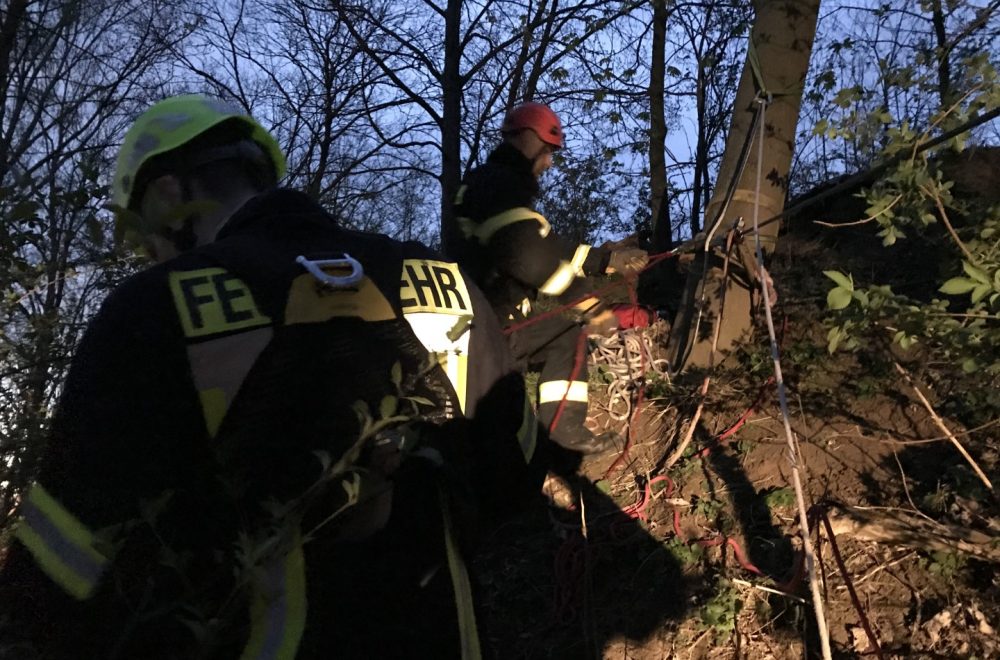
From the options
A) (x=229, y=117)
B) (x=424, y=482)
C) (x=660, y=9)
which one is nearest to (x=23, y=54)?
(x=660, y=9)

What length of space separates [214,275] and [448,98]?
9.94 m

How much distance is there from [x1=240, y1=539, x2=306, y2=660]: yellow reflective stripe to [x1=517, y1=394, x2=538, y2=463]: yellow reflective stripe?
611 mm

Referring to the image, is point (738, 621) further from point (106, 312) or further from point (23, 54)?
point (23, 54)

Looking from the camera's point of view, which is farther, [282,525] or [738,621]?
[738,621]

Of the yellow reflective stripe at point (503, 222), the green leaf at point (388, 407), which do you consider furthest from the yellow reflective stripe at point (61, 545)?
the yellow reflective stripe at point (503, 222)

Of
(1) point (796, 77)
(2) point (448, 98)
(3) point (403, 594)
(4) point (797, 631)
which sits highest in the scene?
(2) point (448, 98)

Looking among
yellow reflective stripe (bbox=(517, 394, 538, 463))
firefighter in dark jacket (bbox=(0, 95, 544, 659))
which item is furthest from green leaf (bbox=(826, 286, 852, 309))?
firefighter in dark jacket (bbox=(0, 95, 544, 659))

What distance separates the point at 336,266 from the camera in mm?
1325

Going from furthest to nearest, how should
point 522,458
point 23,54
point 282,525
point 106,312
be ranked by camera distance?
point 23,54
point 522,458
point 106,312
point 282,525

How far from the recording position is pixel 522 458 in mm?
1657

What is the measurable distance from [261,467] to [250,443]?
40mm

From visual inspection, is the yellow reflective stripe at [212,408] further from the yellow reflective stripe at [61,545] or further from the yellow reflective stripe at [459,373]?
the yellow reflective stripe at [459,373]

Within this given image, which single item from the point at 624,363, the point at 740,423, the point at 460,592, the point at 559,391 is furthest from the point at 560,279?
the point at 460,592

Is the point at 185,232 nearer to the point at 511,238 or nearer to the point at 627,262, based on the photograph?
the point at 511,238
